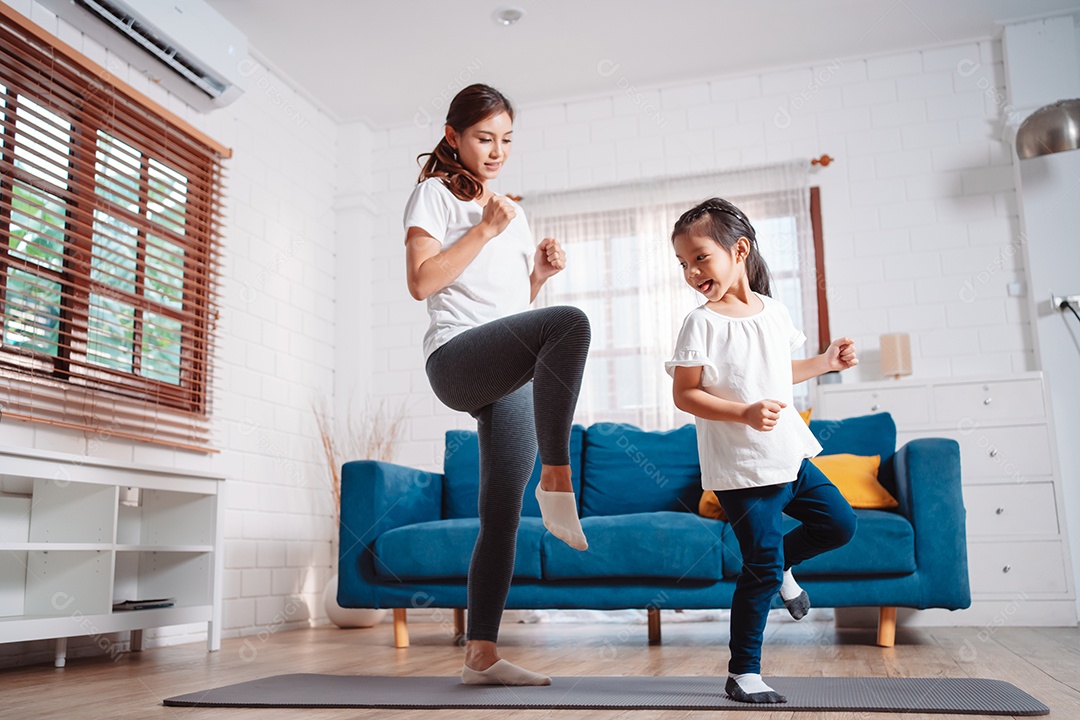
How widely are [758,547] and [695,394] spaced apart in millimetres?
325

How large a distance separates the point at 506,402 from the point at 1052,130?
342cm

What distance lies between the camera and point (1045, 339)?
14.7 feet

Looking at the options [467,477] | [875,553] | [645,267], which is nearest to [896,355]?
[645,267]

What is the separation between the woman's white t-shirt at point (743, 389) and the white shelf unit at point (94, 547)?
189 centimetres

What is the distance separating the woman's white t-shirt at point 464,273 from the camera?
198 centimetres

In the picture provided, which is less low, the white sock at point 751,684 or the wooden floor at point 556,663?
the white sock at point 751,684

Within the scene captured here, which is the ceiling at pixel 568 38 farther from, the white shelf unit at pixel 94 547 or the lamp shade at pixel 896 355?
the white shelf unit at pixel 94 547

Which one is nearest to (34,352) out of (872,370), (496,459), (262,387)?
(262,387)

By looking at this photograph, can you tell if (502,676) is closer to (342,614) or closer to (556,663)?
(556,663)

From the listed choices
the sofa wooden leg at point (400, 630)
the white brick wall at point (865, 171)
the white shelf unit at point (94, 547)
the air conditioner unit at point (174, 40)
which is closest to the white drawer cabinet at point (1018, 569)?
the white brick wall at point (865, 171)

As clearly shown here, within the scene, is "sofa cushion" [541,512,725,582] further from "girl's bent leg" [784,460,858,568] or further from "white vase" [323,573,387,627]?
"white vase" [323,573,387,627]

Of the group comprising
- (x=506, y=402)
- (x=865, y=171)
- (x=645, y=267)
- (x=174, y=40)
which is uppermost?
(x=174, y=40)

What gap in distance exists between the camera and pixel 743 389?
1902 millimetres

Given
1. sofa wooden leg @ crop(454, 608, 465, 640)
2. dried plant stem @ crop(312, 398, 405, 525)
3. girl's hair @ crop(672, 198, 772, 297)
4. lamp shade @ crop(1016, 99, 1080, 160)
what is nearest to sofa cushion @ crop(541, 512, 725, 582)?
sofa wooden leg @ crop(454, 608, 465, 640)
